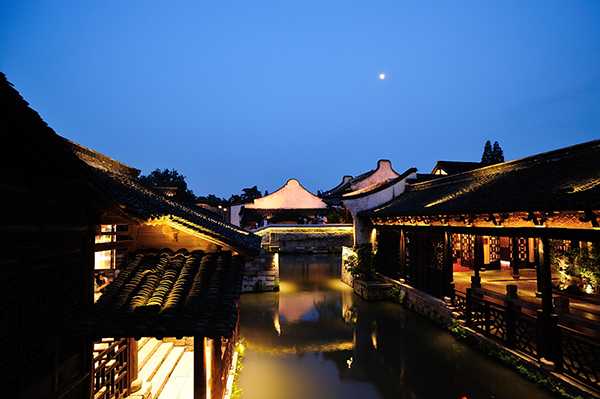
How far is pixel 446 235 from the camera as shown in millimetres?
10273

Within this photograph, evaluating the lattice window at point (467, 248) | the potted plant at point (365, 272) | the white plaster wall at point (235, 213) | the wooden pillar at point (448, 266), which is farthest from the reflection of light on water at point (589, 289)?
the white plaster wall at point (235, 213)

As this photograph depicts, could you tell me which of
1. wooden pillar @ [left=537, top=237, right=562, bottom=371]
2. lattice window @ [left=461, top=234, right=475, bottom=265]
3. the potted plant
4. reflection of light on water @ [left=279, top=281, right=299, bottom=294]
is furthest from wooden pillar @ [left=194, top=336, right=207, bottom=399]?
lattice window @ [left=461, top=234, right=475, bottom=265]

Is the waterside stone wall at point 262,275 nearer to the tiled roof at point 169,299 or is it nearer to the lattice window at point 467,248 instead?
the tiled roof at point 169,299

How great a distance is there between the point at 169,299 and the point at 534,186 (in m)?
8.38

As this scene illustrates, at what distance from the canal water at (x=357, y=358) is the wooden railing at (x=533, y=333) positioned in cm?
69

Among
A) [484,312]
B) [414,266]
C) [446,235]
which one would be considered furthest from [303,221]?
[484,312]

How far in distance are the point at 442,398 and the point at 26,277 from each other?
729 centimetres

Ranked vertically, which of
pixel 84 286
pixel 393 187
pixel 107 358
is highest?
pixel 393 187

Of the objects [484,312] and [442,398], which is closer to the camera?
[442,398]

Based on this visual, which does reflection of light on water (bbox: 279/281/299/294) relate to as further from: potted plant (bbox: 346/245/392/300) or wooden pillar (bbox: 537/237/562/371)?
wooden pillar (bbox: 537/237/562/371)

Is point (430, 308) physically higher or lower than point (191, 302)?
lower

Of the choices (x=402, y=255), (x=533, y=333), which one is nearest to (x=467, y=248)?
(x=402, y=255)

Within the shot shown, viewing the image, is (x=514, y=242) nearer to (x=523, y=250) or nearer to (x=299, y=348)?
(x=523, y=250)

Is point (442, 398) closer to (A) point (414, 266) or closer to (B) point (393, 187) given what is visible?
(A) point (414, 266)
